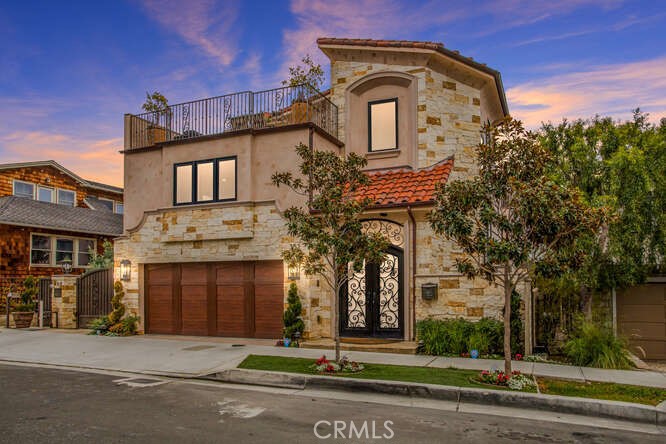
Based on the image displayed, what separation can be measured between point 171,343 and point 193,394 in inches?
236

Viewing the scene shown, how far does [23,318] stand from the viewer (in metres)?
17.7

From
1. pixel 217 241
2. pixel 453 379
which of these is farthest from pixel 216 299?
pixel 453 379

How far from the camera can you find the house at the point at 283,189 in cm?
1386

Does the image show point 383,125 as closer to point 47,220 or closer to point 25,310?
point 25,310

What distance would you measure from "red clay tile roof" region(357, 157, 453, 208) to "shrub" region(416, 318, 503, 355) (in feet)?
10.2

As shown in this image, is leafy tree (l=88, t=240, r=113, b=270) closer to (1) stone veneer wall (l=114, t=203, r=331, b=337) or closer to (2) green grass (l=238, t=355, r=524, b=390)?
(1) stone veneer wall (l=114, t=203, r=331, b=337)

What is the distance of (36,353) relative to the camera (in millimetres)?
12797

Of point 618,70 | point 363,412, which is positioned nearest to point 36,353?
point 363,412

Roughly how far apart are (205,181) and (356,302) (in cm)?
601

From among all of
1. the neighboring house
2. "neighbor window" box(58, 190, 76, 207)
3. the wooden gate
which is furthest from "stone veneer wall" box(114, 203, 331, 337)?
"neighbor window" box(58, 190, 76, 207)

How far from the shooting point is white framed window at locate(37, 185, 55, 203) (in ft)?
86.7

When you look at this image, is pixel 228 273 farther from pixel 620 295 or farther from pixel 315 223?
pixel 620 295

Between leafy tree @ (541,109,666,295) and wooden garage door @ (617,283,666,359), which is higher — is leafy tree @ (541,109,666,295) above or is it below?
above

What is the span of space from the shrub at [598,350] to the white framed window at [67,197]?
25.8 metres
